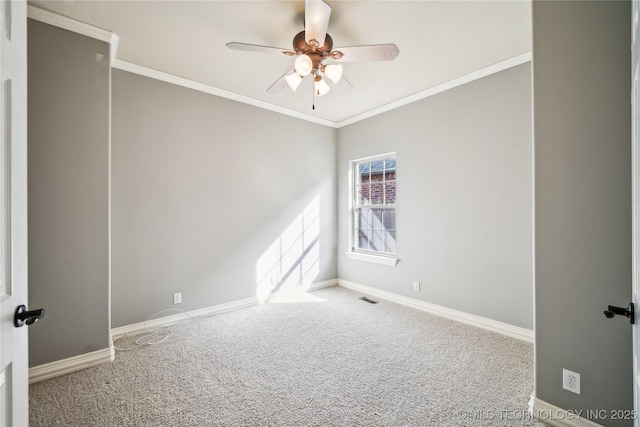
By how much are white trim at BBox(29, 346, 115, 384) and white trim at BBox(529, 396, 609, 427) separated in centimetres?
309

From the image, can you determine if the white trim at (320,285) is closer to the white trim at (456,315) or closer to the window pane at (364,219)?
the white trim at (456,315)

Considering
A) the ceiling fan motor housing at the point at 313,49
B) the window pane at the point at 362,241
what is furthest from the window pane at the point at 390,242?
the ceiling fan motor housing at the point at 313,49

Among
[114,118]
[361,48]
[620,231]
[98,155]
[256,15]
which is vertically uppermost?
[256,15]

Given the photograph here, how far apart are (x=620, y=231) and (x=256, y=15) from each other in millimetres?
2650

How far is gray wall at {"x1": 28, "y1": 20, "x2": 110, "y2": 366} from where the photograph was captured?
216cm

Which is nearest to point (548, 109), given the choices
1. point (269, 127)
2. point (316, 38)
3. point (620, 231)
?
point (620, 231)

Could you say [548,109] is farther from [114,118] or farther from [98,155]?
[114,118]

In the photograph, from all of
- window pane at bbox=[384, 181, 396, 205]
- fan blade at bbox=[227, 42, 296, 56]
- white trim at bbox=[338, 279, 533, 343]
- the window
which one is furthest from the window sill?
fan blade at bbox=[227, 42, 296, 56]

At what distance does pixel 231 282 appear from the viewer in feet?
12.2

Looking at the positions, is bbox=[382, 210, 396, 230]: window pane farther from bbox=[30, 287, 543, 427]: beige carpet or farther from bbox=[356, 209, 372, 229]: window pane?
bbox=[30, 287, 543, 427]: beige carpet

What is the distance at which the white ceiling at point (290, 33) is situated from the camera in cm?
217
